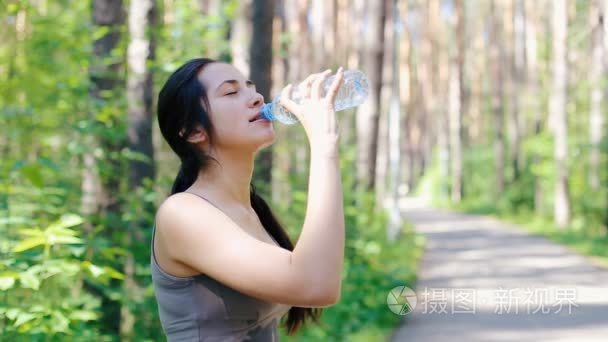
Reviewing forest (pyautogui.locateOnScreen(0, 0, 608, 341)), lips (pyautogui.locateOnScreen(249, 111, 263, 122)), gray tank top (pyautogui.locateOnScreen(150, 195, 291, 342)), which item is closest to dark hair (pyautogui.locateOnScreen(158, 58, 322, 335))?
lips (pyautogui.locateOnScreen(249, 111, 263, 122))

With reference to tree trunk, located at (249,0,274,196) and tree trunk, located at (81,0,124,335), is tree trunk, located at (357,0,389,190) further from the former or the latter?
tree trunk, located at (81,0,124,335)

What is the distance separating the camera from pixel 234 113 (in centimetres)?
208

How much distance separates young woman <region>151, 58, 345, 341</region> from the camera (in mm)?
1783

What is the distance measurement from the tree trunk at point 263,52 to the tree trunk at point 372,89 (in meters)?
7.36

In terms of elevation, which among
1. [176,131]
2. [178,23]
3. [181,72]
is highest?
[178,23]

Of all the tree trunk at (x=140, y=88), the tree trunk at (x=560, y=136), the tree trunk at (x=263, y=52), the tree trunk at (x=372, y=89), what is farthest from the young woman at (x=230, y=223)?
the tree trunk at (x=560, y=136)

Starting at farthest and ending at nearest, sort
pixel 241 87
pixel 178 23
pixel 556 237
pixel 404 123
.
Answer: pixel 404 123 < pixel 556 237 < pixel 178 23 < pixel 241 87

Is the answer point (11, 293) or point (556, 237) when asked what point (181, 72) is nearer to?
point (11, 293)

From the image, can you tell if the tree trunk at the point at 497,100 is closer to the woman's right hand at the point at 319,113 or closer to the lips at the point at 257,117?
the lips at the point at 257,117

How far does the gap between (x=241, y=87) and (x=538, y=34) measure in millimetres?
36838

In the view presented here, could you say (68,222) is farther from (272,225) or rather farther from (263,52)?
(263,52)

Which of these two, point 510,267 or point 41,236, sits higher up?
point 41,236

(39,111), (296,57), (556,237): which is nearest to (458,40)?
(296,57)

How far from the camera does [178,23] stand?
8.16 metres
